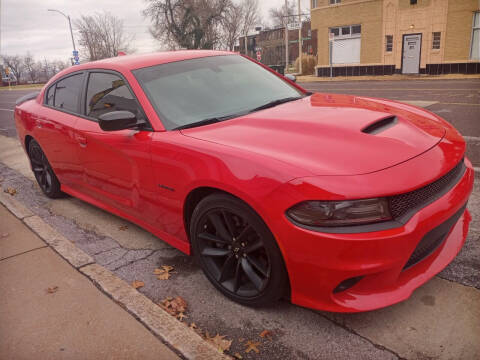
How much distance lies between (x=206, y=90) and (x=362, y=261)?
1.90m

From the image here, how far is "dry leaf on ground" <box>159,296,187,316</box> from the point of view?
8.89ft

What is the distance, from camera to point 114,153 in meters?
3.36

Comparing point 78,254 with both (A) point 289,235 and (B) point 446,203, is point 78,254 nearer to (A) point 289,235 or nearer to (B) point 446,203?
(A) point 289,235

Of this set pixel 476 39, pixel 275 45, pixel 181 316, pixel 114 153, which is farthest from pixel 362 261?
pixel 275 45

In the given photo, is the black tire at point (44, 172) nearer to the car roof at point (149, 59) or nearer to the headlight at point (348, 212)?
the car roof at point (149, 59)

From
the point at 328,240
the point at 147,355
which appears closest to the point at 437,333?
the point at 328,240

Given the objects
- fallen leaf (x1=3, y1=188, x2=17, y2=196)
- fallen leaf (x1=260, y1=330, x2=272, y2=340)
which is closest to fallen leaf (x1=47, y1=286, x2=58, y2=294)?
fallen leaf (x1=260, y1=330, x2=272, y2=340)

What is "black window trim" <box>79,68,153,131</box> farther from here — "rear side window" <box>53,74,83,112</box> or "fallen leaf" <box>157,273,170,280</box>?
"fallen leaf" <box>157,273,170,280</box>

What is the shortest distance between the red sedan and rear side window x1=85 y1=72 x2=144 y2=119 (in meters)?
0.02

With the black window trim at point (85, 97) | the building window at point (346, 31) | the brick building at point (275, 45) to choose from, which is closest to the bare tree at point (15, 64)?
the brick building at point (275, 45)

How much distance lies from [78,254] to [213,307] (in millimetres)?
1471

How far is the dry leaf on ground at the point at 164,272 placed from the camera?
3.13m

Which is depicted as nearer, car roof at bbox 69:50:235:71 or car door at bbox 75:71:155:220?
car door at bbox 75:71:155:220

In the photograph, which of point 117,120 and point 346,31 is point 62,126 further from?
point 346,31
